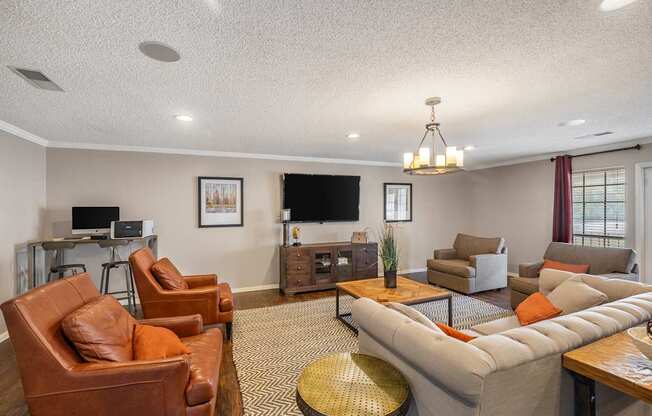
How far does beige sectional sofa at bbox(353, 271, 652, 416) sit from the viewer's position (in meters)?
1.21

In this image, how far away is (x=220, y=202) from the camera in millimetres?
5055

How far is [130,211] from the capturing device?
455 centimetres

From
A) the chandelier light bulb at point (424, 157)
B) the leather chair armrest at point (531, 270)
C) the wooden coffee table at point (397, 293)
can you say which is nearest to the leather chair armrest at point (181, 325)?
the wooden coffee table at point (397, 293)

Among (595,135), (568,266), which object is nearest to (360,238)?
(568,266)

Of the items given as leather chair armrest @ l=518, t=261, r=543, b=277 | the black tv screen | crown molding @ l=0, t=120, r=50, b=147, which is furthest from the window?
crown molding @ l=0, t=120, r=50, b=147

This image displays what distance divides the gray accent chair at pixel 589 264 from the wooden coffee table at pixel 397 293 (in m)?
1.11

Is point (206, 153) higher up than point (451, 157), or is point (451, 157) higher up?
point (206, 153)

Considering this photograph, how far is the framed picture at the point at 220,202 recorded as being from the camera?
16.2ft

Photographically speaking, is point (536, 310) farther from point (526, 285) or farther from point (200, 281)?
point (200, 281)

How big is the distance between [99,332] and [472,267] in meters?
4.84

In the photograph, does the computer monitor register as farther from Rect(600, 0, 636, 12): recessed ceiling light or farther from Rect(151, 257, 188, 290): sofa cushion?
Rect(600, 0, 636, 12): recessed ceiling light

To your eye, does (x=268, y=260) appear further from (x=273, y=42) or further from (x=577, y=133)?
(x=577, y=133)

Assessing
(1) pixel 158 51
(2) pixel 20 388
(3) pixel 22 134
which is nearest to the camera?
(1) pixel 158 51

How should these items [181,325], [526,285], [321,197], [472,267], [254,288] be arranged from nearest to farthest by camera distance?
[181,325] < [526,285] < [472,267] < [254,288] < [321,197]
